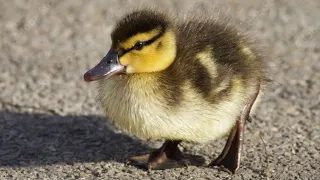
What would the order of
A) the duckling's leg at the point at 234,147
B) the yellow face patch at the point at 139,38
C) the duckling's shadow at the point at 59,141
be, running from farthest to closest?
the duckling's shadow at the point at 59,141
the duckling's leg at the point at 234,147
the yellow face patch at the point at 139,38

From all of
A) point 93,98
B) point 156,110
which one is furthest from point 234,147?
point 93,98

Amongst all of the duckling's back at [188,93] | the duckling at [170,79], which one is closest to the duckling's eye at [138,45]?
the duckling at [170,79]

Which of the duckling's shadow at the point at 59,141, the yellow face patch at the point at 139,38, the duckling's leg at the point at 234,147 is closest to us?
the yellow face patch at the point at 139,38

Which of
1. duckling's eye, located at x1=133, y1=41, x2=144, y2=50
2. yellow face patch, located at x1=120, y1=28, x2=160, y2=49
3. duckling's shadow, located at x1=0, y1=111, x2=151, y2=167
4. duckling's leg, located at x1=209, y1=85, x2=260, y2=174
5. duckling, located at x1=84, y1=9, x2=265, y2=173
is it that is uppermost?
yellow face patch, located at x1=120, y1=28, x2=160, y2=49

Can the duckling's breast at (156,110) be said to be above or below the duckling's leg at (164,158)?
above

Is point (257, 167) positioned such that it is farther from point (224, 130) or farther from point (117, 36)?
point (117, 36)

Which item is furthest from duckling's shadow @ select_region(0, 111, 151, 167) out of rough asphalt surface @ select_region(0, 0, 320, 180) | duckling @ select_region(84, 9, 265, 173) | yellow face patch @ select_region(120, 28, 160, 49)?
yellow face patch @ select_region(120, 28, 160, 49)

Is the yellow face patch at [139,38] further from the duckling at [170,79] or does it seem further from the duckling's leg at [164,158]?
the duckling's leg at [164,158]

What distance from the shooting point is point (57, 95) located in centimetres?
390

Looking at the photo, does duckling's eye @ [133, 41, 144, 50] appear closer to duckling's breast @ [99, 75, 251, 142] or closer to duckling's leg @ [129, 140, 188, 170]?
duckling's breast @ [99, 75, 251, 142]

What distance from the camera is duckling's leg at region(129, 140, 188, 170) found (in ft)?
10.4

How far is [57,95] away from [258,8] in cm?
173

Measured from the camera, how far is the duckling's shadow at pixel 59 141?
3.25 meters

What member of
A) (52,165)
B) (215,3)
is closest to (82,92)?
(52,165)
